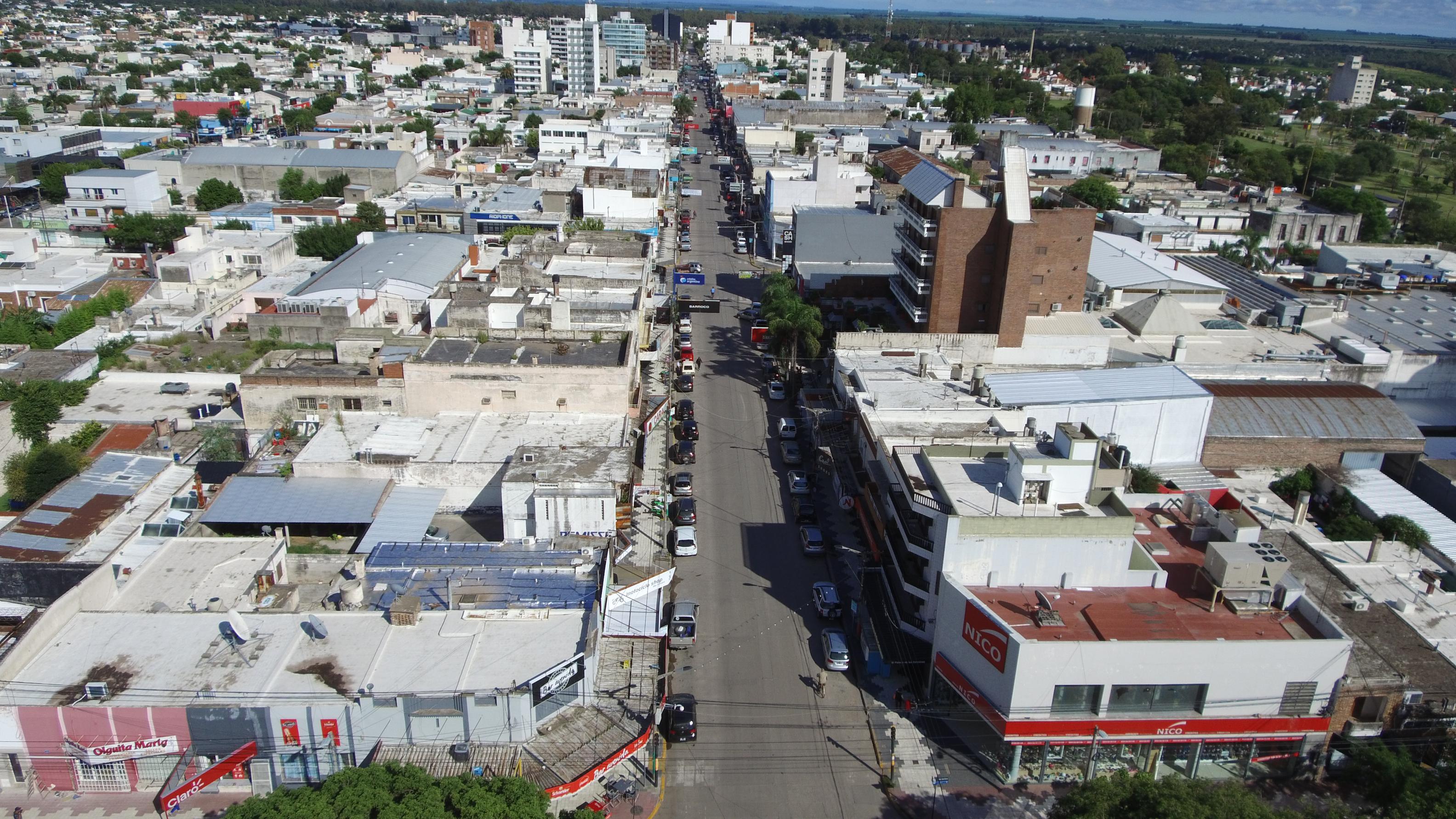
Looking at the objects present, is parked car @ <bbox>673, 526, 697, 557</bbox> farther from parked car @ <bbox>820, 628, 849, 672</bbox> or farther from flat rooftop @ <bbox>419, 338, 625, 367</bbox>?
flat rooftop @ <bbox>419, 338, 625, 367</bbox>

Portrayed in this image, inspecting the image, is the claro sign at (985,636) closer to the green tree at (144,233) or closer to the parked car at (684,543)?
the parked car at (684,543)

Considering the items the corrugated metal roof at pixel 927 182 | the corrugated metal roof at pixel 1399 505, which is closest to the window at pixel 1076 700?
the corrugated metal roof at pixel 1399 505

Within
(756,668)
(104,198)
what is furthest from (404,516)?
(104,198)

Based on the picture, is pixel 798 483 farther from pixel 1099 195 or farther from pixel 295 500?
pixel 1099 195

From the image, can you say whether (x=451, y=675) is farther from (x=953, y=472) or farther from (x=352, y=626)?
(x=953, y=472)

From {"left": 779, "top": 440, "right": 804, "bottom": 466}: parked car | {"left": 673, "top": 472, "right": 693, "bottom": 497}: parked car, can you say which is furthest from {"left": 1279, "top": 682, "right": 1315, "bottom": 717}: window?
{"left": 673, "top": 472, "right": 693, "bottom": 497}: parked car

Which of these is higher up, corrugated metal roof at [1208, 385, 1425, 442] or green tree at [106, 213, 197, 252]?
corrugated metal roof at [1208, 385, 1425, 442]

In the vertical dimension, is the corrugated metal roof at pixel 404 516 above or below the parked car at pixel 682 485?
above
